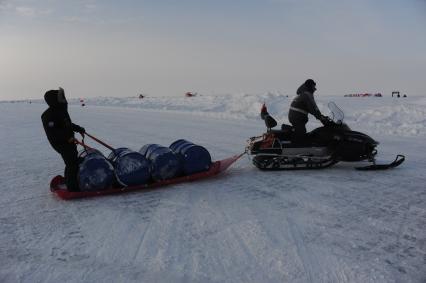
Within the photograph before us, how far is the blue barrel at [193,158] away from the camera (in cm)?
720

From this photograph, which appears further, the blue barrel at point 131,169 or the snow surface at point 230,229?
the blue barrel at point 131,169

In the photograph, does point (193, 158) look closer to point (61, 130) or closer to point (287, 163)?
point (287, 163)

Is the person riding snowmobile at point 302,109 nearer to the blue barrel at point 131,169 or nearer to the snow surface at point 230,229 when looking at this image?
the snow surface at point 230,229

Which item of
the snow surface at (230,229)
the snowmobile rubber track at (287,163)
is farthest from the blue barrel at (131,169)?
the snowmobile rubber track at (287,163)

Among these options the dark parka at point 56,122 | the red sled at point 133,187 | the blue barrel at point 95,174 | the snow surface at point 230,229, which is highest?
the dark parka at point 56,122

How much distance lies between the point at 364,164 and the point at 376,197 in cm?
267

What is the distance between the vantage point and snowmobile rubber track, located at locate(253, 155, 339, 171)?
8.05m

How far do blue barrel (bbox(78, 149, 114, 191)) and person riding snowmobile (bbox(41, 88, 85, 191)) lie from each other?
0.12 m

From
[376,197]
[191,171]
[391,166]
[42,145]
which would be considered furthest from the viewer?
[42,145]

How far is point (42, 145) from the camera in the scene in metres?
12.0

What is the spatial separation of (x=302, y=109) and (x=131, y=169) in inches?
150

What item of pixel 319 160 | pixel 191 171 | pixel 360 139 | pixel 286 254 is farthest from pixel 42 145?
pixel 286 254

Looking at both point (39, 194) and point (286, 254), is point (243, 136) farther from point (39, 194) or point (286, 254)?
point (286, 254)

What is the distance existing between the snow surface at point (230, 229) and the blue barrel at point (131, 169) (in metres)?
0.28
